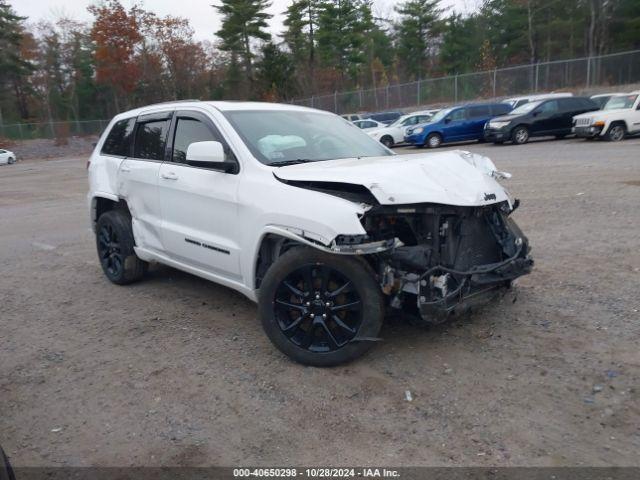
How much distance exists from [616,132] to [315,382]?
1866 centimetres

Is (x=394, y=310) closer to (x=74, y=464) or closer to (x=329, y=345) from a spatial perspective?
(x=329, y=345)

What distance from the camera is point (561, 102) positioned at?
20.6 meters

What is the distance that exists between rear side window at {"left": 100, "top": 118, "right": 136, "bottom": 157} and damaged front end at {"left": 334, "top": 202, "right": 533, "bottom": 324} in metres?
3.31

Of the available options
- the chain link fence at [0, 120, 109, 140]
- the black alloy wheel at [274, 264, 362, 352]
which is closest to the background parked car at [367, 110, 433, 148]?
the black alloy wheel at [274, 264, 362, 352]

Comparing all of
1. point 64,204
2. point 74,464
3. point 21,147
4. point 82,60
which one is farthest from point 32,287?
point 82,60

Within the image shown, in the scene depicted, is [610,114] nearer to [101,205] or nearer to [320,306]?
[101,205]

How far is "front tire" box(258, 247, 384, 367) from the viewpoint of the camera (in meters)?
3.62

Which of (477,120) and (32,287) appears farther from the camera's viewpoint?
(477,120)

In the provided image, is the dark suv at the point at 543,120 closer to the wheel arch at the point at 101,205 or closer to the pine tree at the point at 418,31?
the wheel arch at the point at 101,205

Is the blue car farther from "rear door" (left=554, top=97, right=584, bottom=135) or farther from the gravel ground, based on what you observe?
the gravel ground

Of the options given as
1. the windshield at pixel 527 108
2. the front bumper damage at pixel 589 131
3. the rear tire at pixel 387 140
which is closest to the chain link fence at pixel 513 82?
the rear tire at pixel 387 140

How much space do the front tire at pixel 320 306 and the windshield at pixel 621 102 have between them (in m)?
18.8

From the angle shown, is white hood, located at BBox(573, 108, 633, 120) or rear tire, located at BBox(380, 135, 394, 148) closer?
white hood, located at BBox(573, 108, 633, 120)

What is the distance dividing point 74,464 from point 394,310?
2.25m
